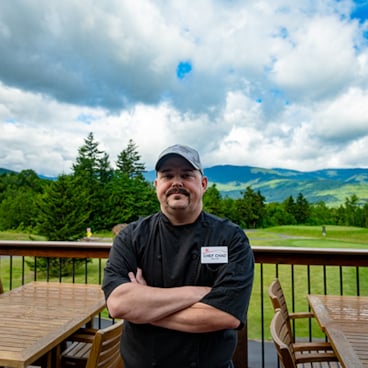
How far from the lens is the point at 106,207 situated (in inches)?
1164

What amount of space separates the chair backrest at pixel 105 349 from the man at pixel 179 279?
0.41ft

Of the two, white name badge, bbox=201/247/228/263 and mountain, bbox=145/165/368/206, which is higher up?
mountain, bbox=145/165/368/206

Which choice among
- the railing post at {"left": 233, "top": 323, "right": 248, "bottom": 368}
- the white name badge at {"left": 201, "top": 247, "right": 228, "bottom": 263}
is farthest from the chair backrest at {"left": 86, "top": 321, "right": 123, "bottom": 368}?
the railing post at {"left": 233, "top": 323, "right": 248, "bottom": 368}

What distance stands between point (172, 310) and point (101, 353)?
439mm

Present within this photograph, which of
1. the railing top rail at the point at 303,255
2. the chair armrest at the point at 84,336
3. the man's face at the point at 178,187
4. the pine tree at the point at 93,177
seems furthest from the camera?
the pine tree at the point at 93,177

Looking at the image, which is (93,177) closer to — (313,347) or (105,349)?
(313,347)

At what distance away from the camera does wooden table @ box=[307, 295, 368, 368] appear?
1301mm

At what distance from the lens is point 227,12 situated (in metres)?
12.9

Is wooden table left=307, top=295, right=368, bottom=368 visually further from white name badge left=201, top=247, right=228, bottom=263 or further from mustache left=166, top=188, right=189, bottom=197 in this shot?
mustache left=166, top=188, right=189, bottom=197

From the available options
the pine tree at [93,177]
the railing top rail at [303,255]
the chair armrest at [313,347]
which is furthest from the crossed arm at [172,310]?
the pine tree at [93,177]

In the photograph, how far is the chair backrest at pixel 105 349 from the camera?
126 centimetres

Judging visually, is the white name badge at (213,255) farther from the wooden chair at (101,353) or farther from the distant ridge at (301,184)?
the distant ridge at (301,184)

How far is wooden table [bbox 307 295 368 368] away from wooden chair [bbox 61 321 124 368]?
3.06 ft

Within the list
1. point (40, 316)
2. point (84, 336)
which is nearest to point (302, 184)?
point (84, 336)
